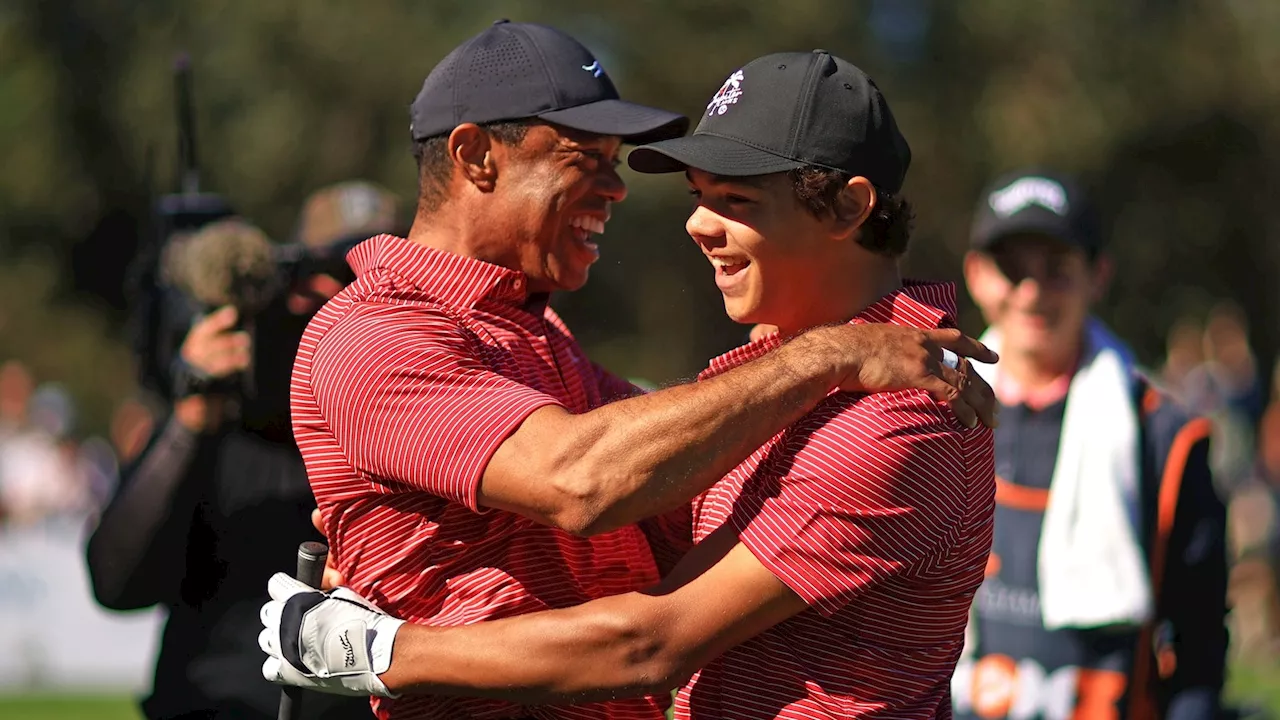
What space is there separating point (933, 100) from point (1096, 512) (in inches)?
756

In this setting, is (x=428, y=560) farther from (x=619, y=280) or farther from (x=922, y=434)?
(x=619, y=280)

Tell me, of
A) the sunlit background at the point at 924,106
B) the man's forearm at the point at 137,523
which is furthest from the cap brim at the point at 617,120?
the sunlit background at the point at 924,106

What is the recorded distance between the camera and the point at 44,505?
16.9 metres

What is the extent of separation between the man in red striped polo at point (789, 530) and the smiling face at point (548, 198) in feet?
1.27

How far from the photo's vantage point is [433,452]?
124 inches

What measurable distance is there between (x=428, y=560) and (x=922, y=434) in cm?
98

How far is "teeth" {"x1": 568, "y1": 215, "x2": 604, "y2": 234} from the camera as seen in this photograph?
3.95m

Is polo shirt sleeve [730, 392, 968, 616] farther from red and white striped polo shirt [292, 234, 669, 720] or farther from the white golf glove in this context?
the white golf glove

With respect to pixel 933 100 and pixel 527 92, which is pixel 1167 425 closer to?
pixel 527 92

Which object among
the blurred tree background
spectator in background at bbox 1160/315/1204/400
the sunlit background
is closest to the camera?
spectator in background at bbox 1160/315/1204/400

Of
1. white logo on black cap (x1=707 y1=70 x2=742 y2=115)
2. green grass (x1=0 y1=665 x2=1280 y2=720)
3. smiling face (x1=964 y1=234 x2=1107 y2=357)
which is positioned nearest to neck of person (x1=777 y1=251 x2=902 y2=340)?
white logo on black cap (x1=707 y1=70 x2=742 y2=115)

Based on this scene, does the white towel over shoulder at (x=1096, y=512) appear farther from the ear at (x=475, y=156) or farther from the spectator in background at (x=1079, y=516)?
the ear at (x=475, y=156)

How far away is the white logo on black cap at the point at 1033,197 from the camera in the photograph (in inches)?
236

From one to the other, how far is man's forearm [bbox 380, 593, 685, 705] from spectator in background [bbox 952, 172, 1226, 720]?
265 centimetres
